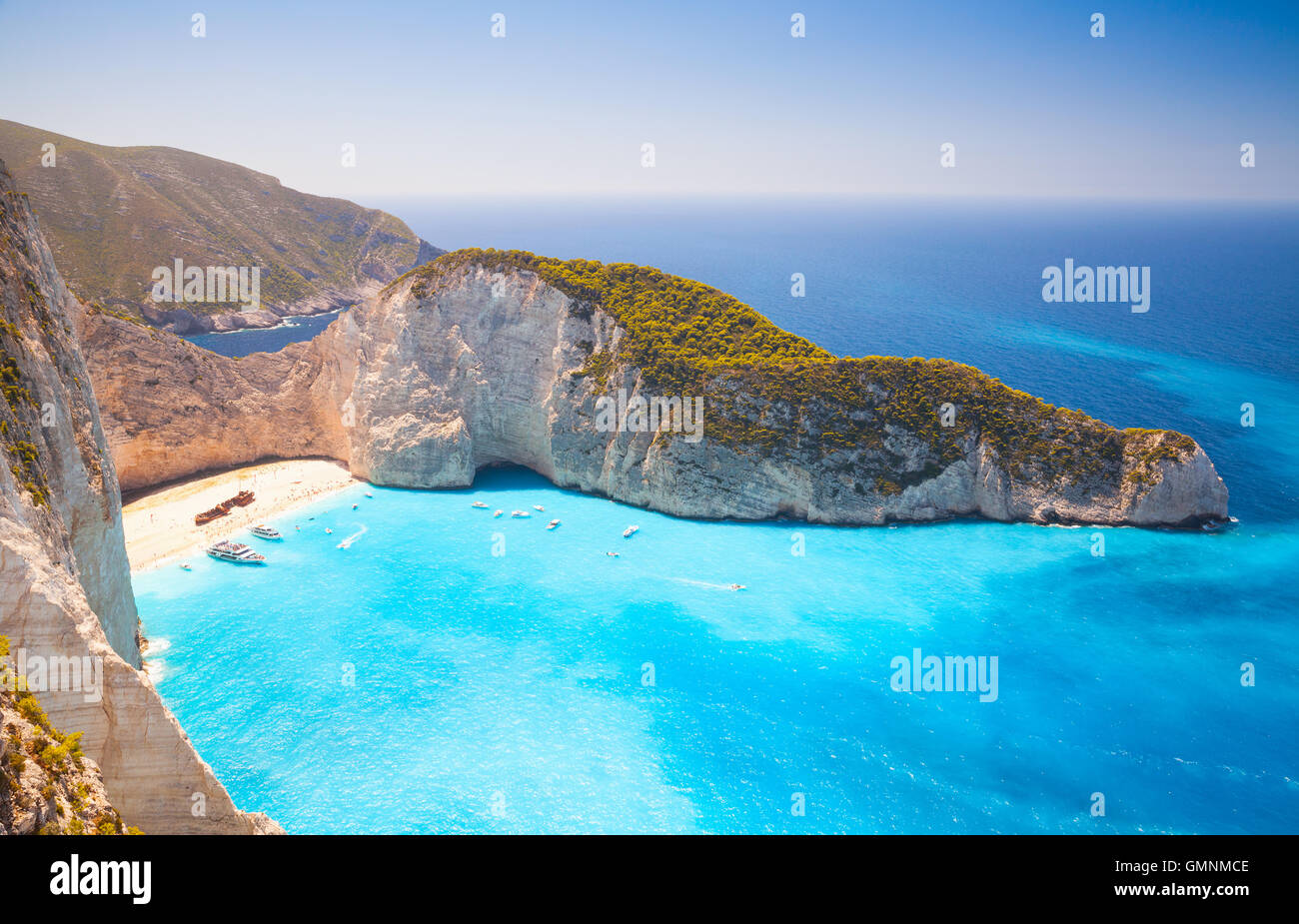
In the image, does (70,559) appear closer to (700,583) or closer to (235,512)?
(700,583)

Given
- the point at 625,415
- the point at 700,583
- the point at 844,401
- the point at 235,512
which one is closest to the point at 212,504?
the point at 235,512

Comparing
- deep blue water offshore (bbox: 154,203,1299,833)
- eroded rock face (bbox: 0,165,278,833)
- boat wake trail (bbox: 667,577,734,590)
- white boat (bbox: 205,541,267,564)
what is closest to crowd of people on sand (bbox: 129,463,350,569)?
white boat (bbox: 205,541,267,564)

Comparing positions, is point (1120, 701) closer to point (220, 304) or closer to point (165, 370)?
point (165, 370)

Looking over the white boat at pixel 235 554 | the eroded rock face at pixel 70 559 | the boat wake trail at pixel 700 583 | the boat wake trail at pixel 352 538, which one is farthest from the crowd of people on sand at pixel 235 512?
the boat wake trail at pixel 700 583

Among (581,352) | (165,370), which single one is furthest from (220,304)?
(581,352)

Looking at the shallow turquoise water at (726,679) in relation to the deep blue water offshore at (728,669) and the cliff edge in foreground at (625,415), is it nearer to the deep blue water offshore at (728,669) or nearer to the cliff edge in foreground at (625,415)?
the deep blue water offshore at (728,669)

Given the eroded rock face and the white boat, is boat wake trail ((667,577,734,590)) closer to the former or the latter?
the white boat
